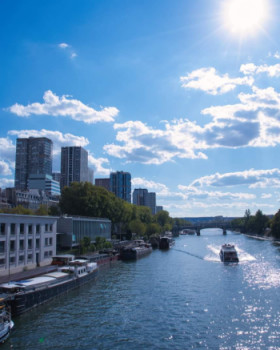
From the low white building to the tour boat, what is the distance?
291 inches

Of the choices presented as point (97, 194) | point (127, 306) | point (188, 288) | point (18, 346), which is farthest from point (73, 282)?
point (97, 194)

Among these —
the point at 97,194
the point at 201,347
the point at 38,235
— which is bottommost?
the point at 201,347

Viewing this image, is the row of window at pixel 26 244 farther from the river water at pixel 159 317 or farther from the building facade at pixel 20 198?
the building facade at pixel 20 198

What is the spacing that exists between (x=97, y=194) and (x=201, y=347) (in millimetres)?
90828

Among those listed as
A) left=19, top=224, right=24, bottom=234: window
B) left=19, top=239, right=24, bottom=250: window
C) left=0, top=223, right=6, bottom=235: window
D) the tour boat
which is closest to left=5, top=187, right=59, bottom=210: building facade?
left=19, top=224, right=24, bottom=234: window

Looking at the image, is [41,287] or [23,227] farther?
[23,227]

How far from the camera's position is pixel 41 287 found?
41688mm

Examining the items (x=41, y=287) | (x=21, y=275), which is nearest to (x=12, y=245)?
(x=21, y=275)

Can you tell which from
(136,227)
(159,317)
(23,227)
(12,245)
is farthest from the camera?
(136,227)

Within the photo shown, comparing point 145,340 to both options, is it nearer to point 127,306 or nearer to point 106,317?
point 106,317

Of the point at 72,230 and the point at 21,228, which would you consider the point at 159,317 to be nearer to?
the point at 21,228

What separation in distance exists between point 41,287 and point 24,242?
1711 centimetres

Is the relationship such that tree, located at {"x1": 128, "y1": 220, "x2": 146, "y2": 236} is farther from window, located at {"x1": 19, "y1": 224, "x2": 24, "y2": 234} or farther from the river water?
window, located at {"x1": 19, "y1": 224, "x2": 24, "y2": 234}

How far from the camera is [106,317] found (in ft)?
121
